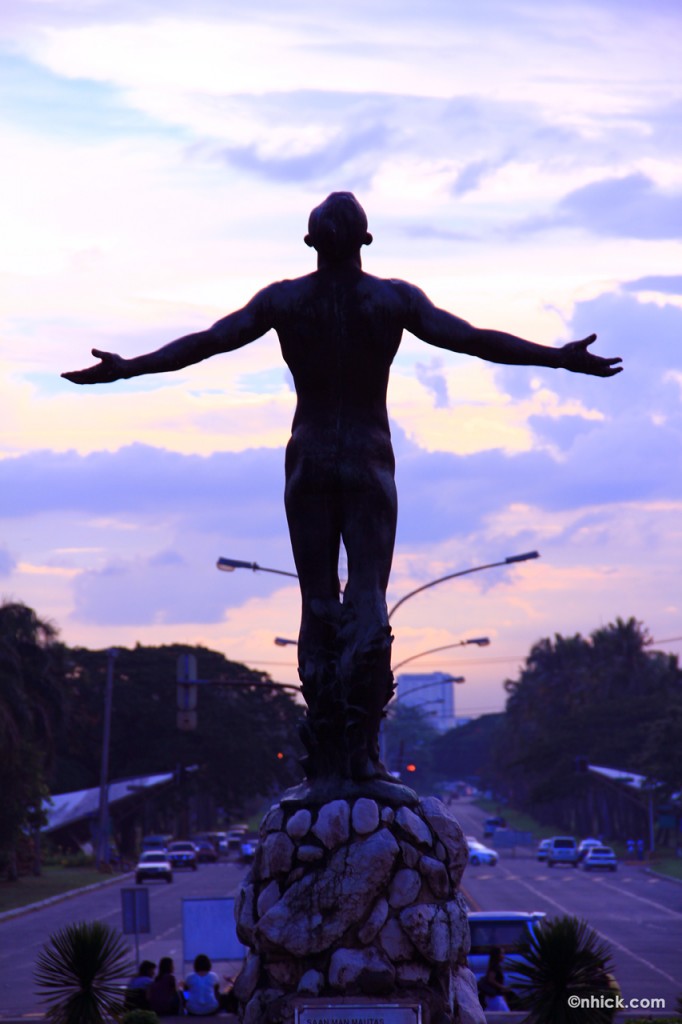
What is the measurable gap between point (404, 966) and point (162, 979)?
36.1 feet

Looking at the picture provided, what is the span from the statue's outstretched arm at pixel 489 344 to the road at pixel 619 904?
1185cm

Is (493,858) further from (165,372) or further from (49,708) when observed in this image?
(165,372)

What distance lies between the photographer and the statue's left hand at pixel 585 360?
9758 mm

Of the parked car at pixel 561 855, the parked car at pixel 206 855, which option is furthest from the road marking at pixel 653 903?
the parked car at pixel 206 855

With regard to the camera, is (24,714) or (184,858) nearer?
(24,714)

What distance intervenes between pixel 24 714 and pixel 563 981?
1821 inches

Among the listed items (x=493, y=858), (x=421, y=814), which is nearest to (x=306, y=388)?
(x=421, y=814)

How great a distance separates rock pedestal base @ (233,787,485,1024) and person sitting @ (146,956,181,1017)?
10151 mm

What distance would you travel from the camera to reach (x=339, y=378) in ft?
32.8

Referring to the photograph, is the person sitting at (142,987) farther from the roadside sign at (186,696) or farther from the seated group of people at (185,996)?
the roadside sign at (186,696)

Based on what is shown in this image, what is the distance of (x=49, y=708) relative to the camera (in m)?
64.6


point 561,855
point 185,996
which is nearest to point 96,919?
point 185,996

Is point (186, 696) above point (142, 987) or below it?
above

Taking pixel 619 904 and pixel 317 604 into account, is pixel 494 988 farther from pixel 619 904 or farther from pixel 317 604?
pixel 619 904
